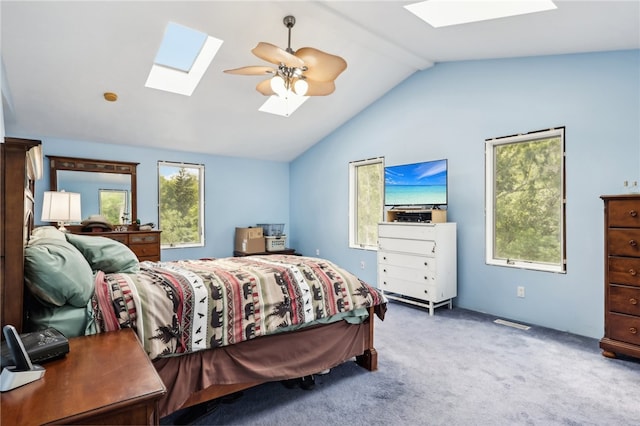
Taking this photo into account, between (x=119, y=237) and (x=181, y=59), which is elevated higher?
(x=181, y=59)

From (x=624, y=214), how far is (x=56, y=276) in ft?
11.4

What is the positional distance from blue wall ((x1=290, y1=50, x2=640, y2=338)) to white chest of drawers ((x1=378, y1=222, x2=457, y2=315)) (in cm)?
24

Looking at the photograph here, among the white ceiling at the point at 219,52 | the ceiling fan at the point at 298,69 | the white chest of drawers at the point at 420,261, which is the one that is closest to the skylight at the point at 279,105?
the white ceiling at the point at 219,52

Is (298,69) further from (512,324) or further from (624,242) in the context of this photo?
(512,324)

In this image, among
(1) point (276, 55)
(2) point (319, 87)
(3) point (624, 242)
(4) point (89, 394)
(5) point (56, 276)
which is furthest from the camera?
(2) point (319, 87)

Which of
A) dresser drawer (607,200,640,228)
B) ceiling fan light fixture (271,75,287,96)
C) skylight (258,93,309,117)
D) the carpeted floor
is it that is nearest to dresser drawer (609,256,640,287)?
dresser drawer (607,200,640,228)

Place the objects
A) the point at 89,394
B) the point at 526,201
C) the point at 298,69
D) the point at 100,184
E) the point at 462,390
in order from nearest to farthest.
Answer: the point at 89,394 → the point at 462,390 → the point at 298,69 → the point at 526,201 → the point at 100,184

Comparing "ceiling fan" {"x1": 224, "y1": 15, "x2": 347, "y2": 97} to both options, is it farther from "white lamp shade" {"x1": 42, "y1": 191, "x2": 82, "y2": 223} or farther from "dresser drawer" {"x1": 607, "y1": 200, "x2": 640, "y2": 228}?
"white lamp shade" {"x1": 42, "y1": 191, "x2": 82, "y2": 223}

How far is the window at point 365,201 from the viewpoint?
5.01m

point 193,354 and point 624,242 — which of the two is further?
point 624,242

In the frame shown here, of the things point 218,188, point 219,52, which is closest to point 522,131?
point 219,52

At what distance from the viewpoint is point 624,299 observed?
251 centimetres

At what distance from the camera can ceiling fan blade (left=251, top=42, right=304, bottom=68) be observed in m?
2.28

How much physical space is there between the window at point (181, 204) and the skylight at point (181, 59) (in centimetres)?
159
